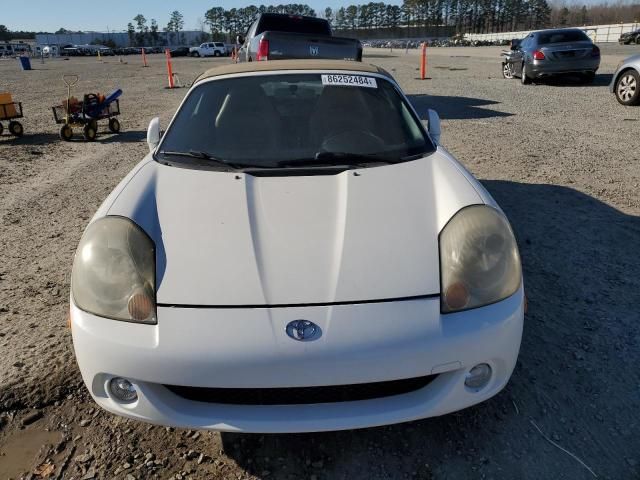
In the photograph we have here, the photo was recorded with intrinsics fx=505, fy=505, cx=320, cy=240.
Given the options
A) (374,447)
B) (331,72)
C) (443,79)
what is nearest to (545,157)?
(331,72)

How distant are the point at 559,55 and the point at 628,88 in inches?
142

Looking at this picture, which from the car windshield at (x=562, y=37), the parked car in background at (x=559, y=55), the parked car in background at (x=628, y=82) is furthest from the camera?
the car windshield at (x=562, y=37)

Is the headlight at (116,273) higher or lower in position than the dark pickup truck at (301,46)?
lower

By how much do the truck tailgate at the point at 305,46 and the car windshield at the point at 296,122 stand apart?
17.0ft

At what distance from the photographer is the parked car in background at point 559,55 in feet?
43.4

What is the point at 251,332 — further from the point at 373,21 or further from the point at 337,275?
the point at 373,21

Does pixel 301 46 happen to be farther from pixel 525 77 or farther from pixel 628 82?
pixel 525 77

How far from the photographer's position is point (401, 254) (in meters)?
2.02

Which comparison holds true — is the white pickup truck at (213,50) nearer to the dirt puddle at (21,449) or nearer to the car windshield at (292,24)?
the car windshield at (292,24)

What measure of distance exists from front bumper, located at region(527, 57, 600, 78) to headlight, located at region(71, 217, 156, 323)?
13995 millimetres

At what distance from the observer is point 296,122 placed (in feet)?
10.1

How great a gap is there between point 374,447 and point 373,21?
170m

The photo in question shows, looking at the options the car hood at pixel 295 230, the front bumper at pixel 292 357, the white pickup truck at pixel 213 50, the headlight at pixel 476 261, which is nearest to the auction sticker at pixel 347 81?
the car hood at pixel 295 230

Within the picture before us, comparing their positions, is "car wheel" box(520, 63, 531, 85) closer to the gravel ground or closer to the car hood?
the gravel ground
